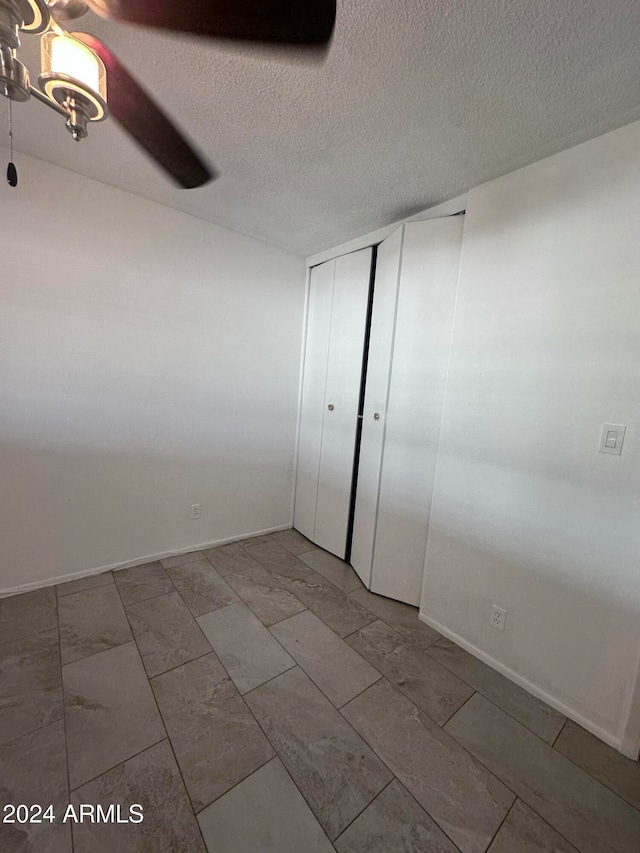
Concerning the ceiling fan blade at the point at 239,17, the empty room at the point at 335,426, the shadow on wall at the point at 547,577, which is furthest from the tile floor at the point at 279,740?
the ceiling fan blade at the point at 239,17

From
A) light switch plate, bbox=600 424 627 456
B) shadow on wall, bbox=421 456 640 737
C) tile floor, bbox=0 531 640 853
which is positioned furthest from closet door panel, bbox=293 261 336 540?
light switch plate, bbox=600 424 627 456

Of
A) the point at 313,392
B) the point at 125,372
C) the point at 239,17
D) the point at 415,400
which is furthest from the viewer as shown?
the point at 313,392

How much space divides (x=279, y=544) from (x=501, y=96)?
2.87 meters

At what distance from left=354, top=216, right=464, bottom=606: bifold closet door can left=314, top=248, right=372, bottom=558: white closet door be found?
28cm

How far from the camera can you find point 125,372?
7.09ft

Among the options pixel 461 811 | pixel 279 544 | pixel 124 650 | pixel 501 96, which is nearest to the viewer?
pixel 461 811

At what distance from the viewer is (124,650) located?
63.1 inches

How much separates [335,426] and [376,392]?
54 centimetres

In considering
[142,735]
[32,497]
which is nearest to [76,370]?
[32,497]

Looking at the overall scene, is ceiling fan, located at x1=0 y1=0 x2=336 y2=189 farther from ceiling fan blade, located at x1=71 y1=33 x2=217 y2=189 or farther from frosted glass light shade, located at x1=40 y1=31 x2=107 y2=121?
ceiling fan blade, located at x1=71 y1=33 x2=217 y2=189

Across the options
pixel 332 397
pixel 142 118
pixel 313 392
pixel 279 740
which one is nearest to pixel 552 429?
pixel 332 397

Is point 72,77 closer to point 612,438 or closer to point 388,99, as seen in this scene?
point 388,99

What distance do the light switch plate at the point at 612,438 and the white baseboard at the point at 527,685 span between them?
1.13 meters

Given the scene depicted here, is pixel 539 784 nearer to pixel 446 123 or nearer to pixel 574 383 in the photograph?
pixel 574 383
